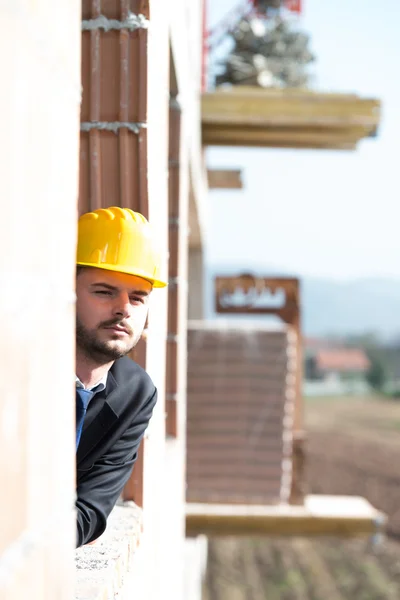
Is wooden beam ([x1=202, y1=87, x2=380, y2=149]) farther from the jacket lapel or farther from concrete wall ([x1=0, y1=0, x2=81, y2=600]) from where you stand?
concrete wall ([x1=0, y1=0, x2=81, y2=600])

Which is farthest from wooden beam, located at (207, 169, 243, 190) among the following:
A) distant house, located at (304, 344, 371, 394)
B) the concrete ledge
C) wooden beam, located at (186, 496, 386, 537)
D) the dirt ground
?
distant house, located at (304, 344, 371, 394)

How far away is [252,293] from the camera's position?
341 inches

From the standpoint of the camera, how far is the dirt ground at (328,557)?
1678 centimetres

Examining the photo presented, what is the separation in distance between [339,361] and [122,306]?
58.3 meters

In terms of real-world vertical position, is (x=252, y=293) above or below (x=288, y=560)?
above

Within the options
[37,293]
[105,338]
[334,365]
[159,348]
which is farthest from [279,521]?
[334,365]

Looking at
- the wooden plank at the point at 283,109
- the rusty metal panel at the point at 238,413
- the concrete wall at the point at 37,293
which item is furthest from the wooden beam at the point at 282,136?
the concrete wall at the point at 37,293

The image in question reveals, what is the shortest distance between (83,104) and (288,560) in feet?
59.2

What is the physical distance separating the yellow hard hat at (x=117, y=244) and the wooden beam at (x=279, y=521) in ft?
16.9

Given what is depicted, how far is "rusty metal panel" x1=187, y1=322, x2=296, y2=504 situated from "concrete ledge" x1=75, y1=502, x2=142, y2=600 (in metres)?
4.83

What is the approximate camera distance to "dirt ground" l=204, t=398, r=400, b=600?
55.1ft

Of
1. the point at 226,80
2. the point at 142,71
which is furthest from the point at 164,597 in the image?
the point at 226,80

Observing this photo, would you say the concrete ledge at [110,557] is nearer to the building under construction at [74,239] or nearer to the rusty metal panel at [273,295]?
the building under construction at [74,239]

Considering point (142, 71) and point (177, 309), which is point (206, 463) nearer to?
point (177, 309)
